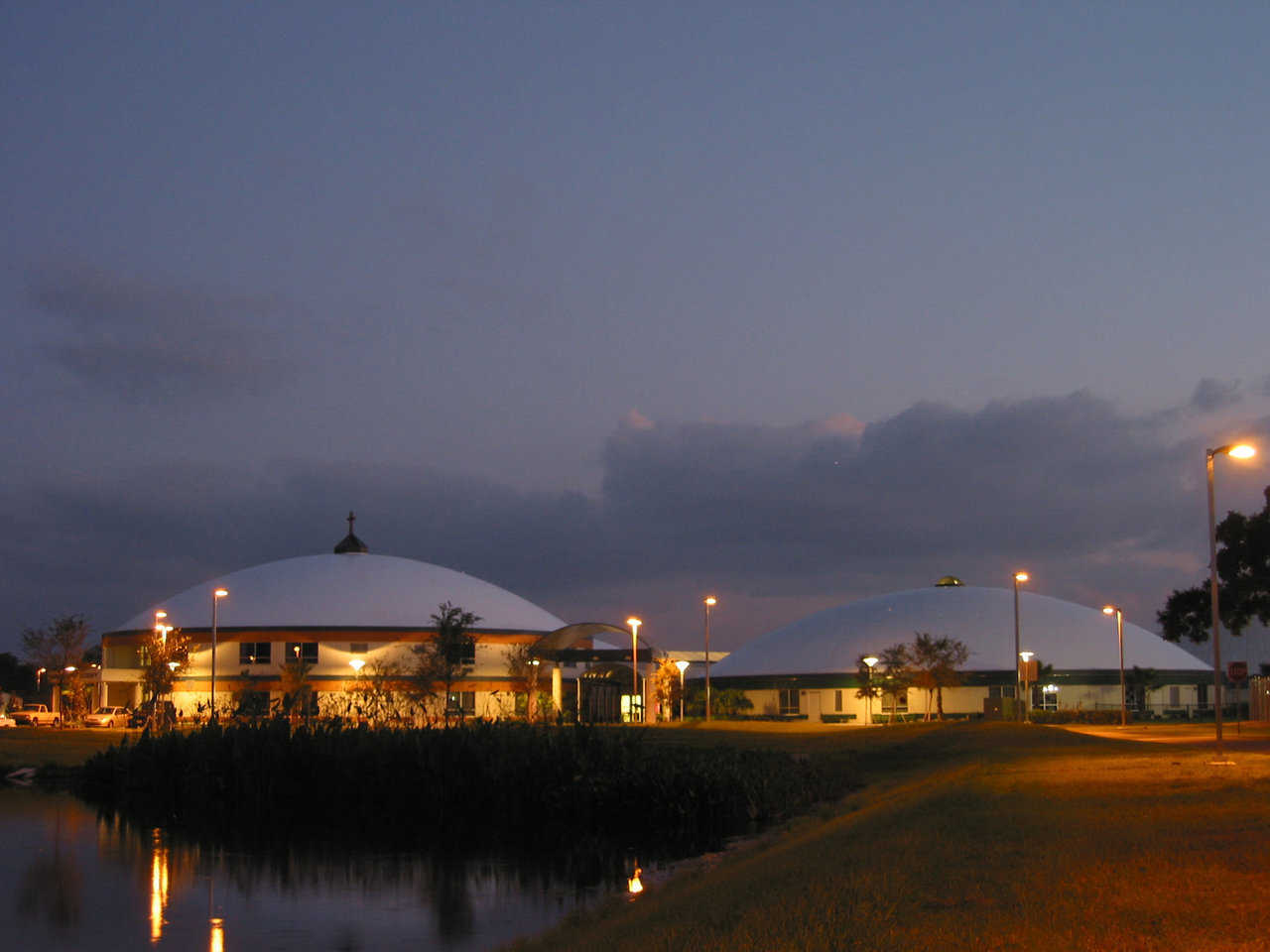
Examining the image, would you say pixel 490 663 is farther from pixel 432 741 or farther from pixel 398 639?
pixel 432 741

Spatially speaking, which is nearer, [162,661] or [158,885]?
[158,885]

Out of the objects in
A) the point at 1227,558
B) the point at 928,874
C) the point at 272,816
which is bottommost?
the point at 272,816

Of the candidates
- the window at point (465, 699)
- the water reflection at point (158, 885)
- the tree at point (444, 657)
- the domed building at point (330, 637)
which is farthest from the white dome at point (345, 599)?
the water reflection at point (158, 885)

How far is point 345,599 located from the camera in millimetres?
94812

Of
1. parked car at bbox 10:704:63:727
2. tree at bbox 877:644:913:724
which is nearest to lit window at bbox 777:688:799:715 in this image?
tree at bbox 877:644:913:724

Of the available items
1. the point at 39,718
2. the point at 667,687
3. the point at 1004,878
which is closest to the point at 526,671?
the point at 667,687

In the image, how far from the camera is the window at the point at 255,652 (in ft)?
296

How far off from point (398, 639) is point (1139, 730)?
49.5 m

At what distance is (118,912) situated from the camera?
24.1 metres

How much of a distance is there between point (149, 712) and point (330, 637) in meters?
24.8

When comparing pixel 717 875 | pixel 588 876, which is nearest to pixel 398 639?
pixel 588 876

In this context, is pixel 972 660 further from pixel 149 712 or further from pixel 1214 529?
pixel 1214 529

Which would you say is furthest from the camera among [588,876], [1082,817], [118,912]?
[588,876]

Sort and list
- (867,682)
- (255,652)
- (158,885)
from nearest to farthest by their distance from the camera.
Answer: (158,885) → (867,682) → (255,652)
